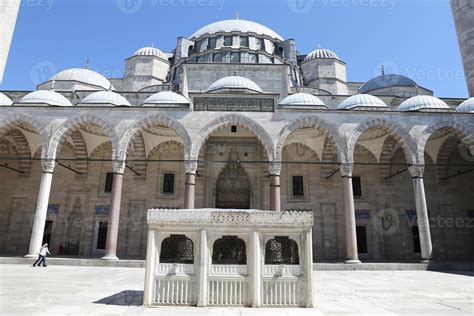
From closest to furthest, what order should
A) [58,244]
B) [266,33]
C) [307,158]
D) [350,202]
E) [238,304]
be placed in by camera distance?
[238,304]
[350,202]
[58,244]
[307,158]
[266,33]

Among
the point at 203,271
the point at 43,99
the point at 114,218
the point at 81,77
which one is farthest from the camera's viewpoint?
the point at 81,77

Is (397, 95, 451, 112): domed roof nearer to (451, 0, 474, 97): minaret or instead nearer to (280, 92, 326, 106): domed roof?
(451, 0, 474, 97): minaret

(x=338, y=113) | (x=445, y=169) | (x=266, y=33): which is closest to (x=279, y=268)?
(x=338, y=113)

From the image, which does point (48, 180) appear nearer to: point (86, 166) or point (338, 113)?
point (86, 166)

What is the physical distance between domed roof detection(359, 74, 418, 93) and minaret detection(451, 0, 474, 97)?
284cm

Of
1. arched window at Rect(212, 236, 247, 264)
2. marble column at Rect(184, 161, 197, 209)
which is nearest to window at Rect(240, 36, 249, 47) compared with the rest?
marble column at Rect(184, 161, 197, 209)

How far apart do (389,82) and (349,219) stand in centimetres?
1053

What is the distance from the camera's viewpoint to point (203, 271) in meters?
4.36

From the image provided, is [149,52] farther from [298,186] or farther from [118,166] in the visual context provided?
[298,186]

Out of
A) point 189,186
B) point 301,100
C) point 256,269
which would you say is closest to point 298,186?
point 301,100

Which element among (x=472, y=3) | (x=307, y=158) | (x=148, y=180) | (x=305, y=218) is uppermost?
Result: (x=472, y=3)

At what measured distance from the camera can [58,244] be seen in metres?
14.7

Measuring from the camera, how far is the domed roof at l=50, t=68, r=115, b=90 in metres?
19.0

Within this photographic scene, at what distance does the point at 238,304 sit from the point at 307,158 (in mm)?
12027
